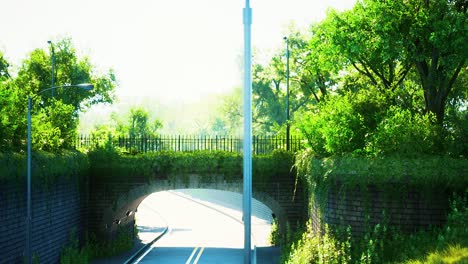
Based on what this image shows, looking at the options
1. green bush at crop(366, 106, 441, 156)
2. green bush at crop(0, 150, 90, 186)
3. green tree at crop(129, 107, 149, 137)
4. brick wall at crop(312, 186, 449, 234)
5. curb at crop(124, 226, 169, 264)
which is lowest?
curb at crop(124, 226, 169, 264)

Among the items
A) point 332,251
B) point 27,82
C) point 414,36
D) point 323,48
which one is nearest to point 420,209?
point 332,251

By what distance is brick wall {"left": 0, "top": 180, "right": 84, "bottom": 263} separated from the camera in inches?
785

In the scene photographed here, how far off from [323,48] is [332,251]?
8.79m

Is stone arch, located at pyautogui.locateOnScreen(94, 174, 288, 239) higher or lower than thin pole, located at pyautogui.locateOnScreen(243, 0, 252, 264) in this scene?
lower

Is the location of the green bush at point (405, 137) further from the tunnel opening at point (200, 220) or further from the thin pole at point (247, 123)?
the tunnel opening at point (200, 220)

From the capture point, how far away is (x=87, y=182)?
92.9 feet

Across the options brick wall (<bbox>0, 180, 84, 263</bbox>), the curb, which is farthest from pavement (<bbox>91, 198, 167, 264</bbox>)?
brick wall (<bbox>0, 180, 84, 263</bbox>)

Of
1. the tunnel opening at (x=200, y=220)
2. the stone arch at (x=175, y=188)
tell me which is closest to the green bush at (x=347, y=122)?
the stone arch at (x=175, y=188)

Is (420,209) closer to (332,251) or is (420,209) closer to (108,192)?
(332,251)

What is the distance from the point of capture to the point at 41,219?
2259 cm

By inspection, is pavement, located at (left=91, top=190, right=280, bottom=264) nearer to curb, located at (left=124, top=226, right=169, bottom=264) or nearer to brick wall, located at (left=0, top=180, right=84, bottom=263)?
curb, located at (left=124, top=226, right=169, bottom=264)

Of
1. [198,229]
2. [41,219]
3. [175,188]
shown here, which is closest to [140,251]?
[175,188]

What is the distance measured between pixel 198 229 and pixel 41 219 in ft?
65.6

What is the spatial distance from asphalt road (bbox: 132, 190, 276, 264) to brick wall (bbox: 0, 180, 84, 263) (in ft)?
13.8
